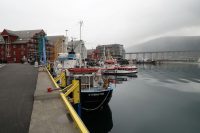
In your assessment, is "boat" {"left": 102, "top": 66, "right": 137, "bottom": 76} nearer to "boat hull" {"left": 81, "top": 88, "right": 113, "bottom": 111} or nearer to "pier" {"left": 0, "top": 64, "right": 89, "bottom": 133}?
"boat hull" {"left": 81, "top": 88, "right": 113, "bottom": 111}

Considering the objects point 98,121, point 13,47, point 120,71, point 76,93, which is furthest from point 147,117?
point 13,47

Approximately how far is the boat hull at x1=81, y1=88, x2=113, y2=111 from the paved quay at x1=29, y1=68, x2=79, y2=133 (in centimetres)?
642

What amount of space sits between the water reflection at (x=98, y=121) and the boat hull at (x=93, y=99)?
77 cm

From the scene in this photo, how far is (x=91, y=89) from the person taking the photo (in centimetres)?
1934

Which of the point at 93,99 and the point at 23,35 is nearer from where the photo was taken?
Result: the point at 93,99

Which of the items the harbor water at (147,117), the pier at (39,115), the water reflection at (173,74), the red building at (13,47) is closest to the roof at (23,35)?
the red building at (13,47)

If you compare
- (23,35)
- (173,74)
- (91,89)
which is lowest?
(173,74)

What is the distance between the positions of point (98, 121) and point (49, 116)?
11.1 metres

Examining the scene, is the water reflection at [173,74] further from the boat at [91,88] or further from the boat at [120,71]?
the boat at [91,88]

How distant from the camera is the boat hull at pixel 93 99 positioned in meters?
17.3

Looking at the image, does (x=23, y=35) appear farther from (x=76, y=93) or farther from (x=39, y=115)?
(x=39, y=115)

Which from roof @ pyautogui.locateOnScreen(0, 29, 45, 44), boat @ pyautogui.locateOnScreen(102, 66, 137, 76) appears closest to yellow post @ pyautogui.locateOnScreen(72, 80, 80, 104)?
boat @ pyautogui.locateOnScreen(102, 66, 137, 76)

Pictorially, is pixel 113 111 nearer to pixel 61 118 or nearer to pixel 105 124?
pixel 105 124

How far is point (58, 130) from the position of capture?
654cm
